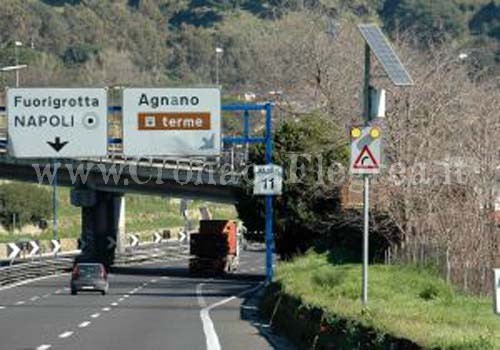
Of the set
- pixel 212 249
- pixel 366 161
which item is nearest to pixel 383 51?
pixel 366 161

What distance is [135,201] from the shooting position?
134000mm

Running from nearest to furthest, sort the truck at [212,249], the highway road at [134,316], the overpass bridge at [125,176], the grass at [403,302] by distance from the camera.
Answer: the grass at [403,302] → the highway road at [134,316] → the overpass bridge at [125,176] → the truck at [212,249]

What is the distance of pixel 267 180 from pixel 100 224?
124 feet

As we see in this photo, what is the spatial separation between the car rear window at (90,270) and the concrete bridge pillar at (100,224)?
2148cm

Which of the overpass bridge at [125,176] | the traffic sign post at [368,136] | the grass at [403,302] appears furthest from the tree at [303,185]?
the traffic sign post at [368,136]

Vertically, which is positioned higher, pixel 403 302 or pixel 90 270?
pixel 403 302

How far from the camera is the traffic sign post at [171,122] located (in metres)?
40.6

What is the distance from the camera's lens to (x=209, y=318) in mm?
38156

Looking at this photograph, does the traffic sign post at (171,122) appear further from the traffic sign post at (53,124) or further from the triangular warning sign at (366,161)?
the triangular warning sign at (366,161)

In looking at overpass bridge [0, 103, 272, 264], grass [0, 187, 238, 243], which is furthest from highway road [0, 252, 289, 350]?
grass [0, 187, 238, 243]

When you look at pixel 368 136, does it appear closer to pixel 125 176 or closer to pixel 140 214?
pixel 125 176

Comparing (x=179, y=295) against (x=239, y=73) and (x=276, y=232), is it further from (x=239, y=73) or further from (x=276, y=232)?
(x=239, y=73)

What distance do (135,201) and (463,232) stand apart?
93.2 metres

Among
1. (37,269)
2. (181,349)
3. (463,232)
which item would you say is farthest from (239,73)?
(181,349)
